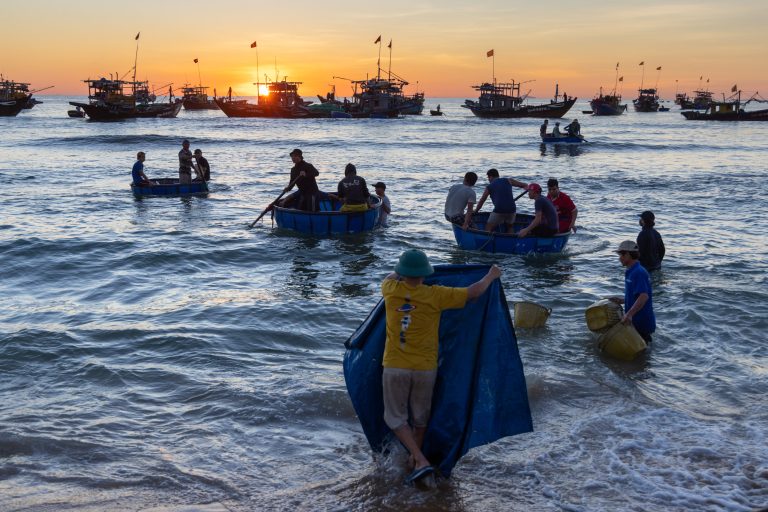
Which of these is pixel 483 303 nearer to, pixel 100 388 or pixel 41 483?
pixel 41 483

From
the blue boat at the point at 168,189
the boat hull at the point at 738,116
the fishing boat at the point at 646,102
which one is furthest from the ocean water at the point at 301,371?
the fishing boat at the point at 646,102

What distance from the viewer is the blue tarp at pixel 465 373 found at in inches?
199

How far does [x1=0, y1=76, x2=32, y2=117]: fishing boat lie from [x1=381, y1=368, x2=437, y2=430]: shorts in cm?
9638

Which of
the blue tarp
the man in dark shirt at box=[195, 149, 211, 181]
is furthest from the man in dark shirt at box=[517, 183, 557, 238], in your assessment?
the man in dark shirt at box=[195, 149, 211, 181]

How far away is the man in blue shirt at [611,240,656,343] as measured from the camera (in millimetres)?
7660

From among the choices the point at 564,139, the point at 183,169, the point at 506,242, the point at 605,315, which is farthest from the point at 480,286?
the point at 564,139

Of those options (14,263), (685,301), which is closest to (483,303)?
(685,301)

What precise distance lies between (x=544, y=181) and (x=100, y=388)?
948 inches

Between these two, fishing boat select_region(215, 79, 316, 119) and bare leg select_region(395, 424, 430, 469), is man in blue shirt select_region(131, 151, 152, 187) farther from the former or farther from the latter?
fishing boat select_region(215, 79, 316, 119)

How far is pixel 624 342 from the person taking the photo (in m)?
7.98

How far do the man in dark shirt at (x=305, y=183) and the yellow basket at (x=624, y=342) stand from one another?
8597 millimetres

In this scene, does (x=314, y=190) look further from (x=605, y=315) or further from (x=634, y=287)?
(x=634, y=287)

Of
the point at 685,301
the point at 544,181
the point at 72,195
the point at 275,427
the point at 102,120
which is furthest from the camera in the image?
the point at 102,120

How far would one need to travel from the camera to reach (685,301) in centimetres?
1073
